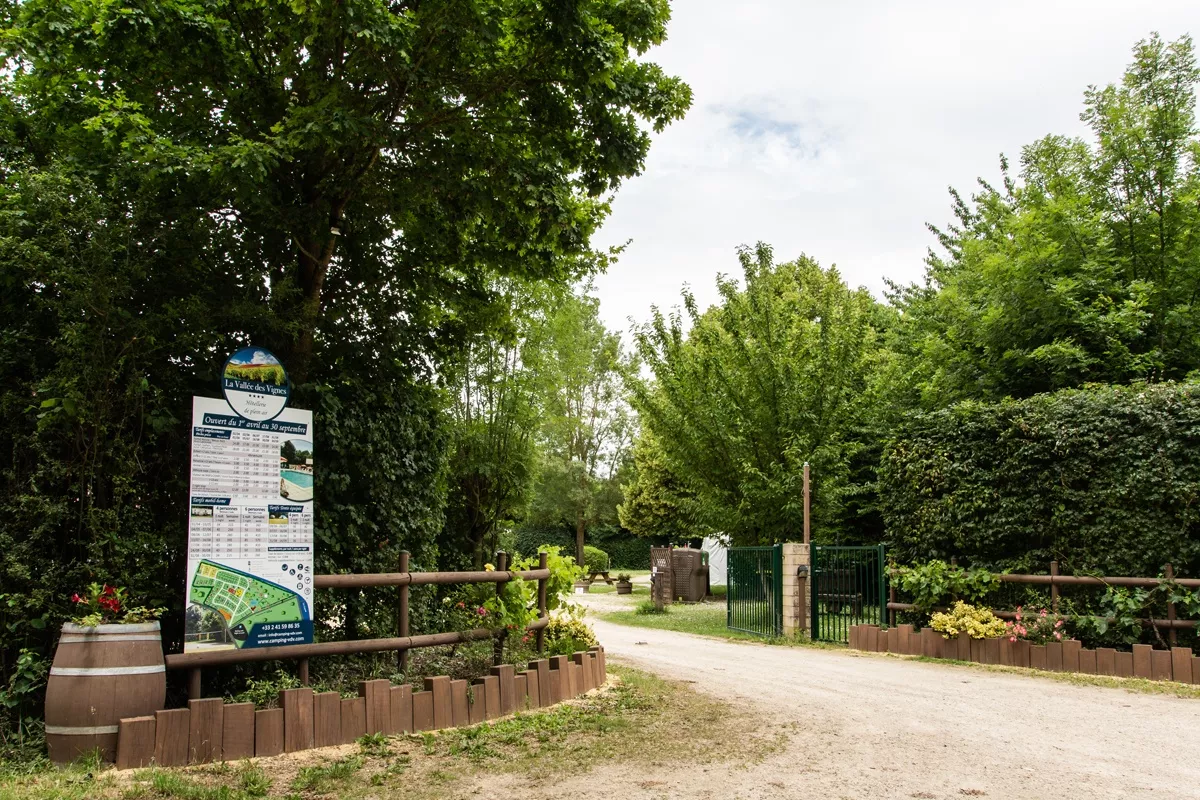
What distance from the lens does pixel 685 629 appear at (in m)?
16.8

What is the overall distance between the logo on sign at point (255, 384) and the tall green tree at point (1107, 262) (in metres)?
12.2

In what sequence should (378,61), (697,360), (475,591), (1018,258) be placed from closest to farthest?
1. (378,61)
2. (475,591)
3. (1018,258)
4. (697,360)

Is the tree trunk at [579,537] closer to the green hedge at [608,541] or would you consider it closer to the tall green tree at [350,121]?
the green hedge at [608,541]

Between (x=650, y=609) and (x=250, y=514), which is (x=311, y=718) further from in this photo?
(x=650, y=609)

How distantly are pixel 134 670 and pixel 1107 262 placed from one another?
15.7m

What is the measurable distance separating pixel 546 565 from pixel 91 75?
5.99 meters

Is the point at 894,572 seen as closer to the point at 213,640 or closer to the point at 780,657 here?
the point at 780,657

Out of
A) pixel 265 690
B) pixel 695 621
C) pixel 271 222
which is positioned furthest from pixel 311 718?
pixel 695 621

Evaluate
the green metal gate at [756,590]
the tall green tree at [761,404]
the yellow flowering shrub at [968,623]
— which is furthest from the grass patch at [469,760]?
the tall green tree at [761,404]

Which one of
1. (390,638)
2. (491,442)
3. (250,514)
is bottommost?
(390,638)

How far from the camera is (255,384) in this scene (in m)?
6.55

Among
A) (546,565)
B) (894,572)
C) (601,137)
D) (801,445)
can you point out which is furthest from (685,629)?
(601,137)

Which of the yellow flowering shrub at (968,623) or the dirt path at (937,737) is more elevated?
the yellow flowering shrub at (968,623)

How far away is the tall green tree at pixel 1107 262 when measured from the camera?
14477mm
